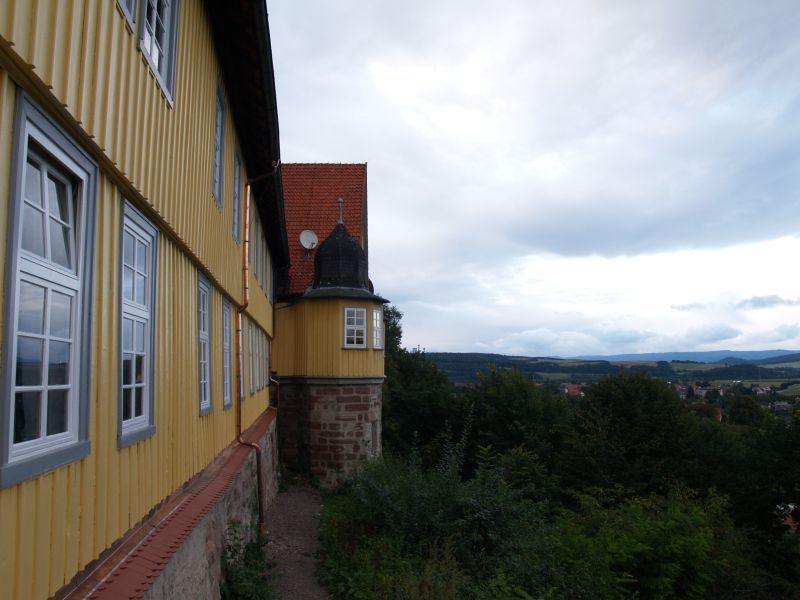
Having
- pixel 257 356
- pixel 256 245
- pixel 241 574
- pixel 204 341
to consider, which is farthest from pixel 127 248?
pixel 257 356

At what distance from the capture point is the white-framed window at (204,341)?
6945 mm

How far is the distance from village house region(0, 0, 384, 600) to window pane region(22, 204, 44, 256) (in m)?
0.02

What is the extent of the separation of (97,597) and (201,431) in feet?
11.9

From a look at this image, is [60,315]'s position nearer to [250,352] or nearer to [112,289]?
[112,289]

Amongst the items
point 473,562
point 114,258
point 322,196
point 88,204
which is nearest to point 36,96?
point 88,204

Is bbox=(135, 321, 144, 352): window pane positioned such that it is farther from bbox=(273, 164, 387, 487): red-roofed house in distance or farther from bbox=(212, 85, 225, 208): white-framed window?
bbox=(273, 164, 387, 487): red-roofed house in distance

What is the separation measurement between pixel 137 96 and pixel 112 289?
1261 millimetres

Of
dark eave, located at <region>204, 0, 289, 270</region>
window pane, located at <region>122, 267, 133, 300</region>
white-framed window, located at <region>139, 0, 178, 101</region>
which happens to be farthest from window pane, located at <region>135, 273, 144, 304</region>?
dark eave, located at <region>204, 0, 289, 270</region>

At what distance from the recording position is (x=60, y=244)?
331 centimetres

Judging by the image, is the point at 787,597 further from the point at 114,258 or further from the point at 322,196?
the point at 322,196

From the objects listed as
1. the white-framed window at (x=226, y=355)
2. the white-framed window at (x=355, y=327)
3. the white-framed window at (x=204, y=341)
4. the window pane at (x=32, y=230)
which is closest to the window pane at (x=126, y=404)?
the window pane at (x=32, y=230)

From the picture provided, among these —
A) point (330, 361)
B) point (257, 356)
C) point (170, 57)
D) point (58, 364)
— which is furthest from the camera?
point (330, 361)

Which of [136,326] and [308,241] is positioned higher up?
[308,241]

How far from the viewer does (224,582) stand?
7.03 meters
